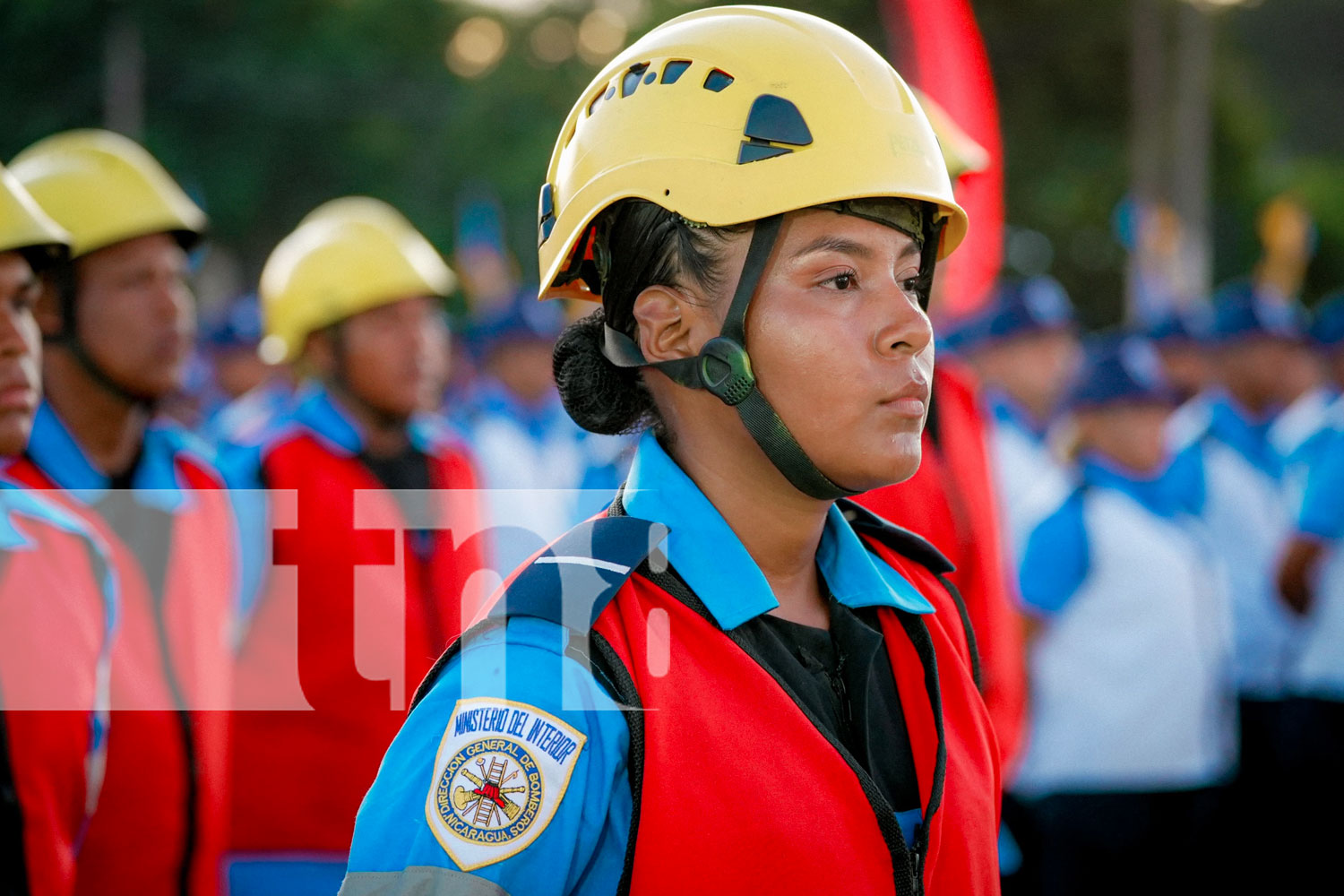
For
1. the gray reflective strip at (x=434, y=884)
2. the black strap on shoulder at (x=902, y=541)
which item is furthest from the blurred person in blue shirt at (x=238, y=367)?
the gray reflective strip at (x=434, y=884)

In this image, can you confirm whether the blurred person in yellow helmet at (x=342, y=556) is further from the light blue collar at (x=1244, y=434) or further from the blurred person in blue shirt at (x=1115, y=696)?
the light blue collar at (x=1244, y=434)

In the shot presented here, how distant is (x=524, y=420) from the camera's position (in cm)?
1112

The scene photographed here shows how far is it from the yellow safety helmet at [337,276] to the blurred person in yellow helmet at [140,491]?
1.03 m

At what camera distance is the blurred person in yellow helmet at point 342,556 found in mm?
4273

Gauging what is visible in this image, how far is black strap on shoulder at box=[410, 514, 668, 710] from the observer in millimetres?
1790

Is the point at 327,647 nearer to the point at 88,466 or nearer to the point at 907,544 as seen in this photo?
the point at 88,466

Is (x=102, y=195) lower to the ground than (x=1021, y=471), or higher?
higher

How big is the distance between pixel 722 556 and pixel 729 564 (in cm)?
2

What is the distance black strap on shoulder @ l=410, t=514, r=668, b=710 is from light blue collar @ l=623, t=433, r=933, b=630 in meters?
0.05

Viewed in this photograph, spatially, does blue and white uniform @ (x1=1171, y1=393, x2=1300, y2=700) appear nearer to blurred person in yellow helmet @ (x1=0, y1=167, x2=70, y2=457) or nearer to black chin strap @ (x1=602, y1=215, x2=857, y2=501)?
black chin strap @ (x1=602, y1=215, x2=857, y2=501)

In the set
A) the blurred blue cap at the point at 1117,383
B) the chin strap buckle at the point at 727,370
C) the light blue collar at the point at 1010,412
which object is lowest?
the chin strap buckle at the point at 727,370

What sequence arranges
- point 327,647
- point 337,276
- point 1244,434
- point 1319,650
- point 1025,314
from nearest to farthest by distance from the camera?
1. point 327,647
2. point 337,276
3. point 1319,650
4. point 1244,434
5. point 1025,314

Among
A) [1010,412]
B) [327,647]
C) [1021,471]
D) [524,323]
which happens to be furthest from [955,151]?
[524,323]

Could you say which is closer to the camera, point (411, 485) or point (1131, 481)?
point (411, 485)
